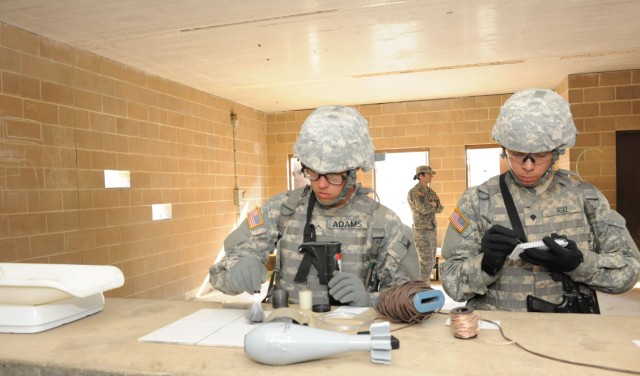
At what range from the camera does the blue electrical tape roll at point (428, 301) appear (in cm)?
144

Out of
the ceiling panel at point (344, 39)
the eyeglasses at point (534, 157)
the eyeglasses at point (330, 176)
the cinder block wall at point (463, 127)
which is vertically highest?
the ceiling panel at point (344, 39)

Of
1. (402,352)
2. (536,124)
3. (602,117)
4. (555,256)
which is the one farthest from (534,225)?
(602,117)

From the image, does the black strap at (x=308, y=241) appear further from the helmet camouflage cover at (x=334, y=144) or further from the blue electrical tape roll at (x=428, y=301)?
the blue electrical tape roll at (x=428, y=301)

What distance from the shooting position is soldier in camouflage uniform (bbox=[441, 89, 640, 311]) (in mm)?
1847

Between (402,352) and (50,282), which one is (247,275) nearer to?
(50,282)

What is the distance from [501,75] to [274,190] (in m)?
4.28

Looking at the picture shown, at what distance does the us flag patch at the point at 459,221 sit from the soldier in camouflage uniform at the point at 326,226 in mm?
188

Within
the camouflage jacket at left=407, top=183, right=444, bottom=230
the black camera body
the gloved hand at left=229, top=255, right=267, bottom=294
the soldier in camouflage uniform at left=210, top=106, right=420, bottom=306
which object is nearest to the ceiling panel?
the camouflage jacket at left=407, top=183, right=444, bottom=230

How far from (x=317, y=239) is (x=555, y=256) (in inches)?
36.3

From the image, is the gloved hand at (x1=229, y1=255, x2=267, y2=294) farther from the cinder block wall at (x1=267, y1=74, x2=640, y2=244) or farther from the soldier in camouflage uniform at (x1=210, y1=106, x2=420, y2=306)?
the cinder block wall at (x1=267, y1=74, x2=640, y2=244)

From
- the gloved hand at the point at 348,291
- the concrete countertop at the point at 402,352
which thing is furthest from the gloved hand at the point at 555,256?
the gloved hand at the point at 348,291

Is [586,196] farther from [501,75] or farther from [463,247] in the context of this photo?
[501,75]

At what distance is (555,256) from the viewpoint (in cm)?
173

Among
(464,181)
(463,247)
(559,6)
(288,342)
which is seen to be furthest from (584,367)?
(464,181)
